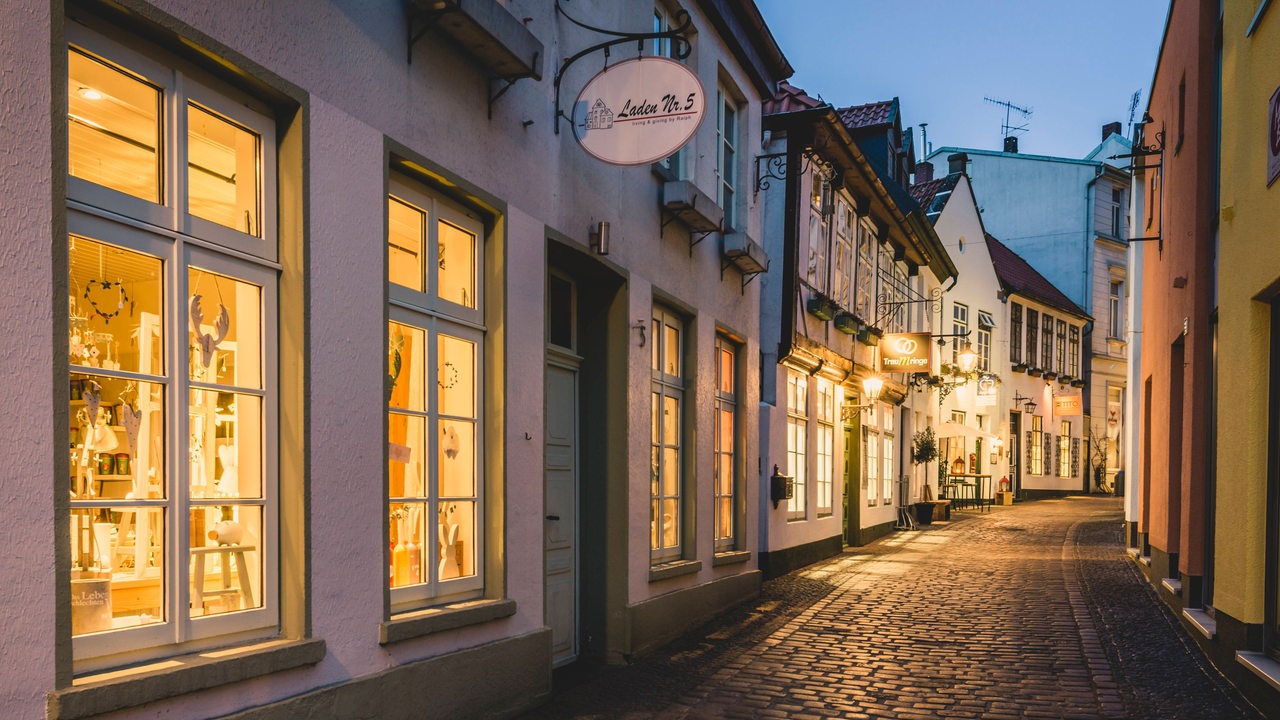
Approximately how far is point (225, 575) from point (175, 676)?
0.58 meters

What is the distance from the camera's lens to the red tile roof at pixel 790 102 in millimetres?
14461

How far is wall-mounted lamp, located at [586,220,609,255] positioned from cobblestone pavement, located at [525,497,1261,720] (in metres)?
3.00

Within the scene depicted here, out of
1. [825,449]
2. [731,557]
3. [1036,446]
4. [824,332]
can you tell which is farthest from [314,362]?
[1036,446]

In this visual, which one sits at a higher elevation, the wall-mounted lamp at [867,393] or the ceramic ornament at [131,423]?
the wall-mounted lamp at [867,393]

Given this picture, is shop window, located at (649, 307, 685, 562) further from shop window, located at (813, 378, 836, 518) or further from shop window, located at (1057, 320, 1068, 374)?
shop window, located at (1057, 320, 1068, 374)

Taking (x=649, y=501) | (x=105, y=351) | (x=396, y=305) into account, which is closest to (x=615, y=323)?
(x=649, y=501)

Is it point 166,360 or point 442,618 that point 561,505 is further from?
point 166,360

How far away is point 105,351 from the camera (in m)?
3.91

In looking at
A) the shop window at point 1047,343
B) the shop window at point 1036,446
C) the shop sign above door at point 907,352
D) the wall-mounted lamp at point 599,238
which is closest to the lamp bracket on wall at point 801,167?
the shop sign above door at point 907,352

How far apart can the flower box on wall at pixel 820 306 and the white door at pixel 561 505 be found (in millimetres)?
7278

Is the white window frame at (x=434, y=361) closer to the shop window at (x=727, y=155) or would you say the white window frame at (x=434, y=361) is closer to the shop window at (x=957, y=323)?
the shop window at (x=727, y=155)

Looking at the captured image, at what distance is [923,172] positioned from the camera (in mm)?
34375

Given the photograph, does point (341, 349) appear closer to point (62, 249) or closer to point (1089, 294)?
point (62, 249)

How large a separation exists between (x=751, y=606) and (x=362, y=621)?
22.3ft
